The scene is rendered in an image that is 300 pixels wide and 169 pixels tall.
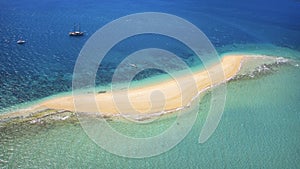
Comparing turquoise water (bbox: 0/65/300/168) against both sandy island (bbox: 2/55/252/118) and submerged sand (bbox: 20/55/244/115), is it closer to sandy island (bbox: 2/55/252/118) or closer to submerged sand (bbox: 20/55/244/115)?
sandy island (bbox: 2/55/252/118)

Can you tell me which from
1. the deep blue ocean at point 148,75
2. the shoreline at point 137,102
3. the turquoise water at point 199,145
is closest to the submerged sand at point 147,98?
the shoreline at point 137,102

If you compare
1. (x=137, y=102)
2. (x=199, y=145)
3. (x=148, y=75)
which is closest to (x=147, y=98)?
(x=137, y=102)

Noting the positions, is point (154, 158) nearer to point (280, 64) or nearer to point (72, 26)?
point (280, 64)

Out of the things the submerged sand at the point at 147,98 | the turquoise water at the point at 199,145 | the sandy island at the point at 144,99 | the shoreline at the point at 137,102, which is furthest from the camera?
the submerged sand at the point at 147,98

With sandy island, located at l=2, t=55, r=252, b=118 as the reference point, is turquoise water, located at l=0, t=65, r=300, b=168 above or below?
below

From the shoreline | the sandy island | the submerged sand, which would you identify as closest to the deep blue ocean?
the shoreline

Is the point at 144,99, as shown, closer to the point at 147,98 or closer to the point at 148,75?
the point at 147,98

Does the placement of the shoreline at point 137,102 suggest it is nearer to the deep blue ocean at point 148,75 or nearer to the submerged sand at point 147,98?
the submerged sand at point 147,98
